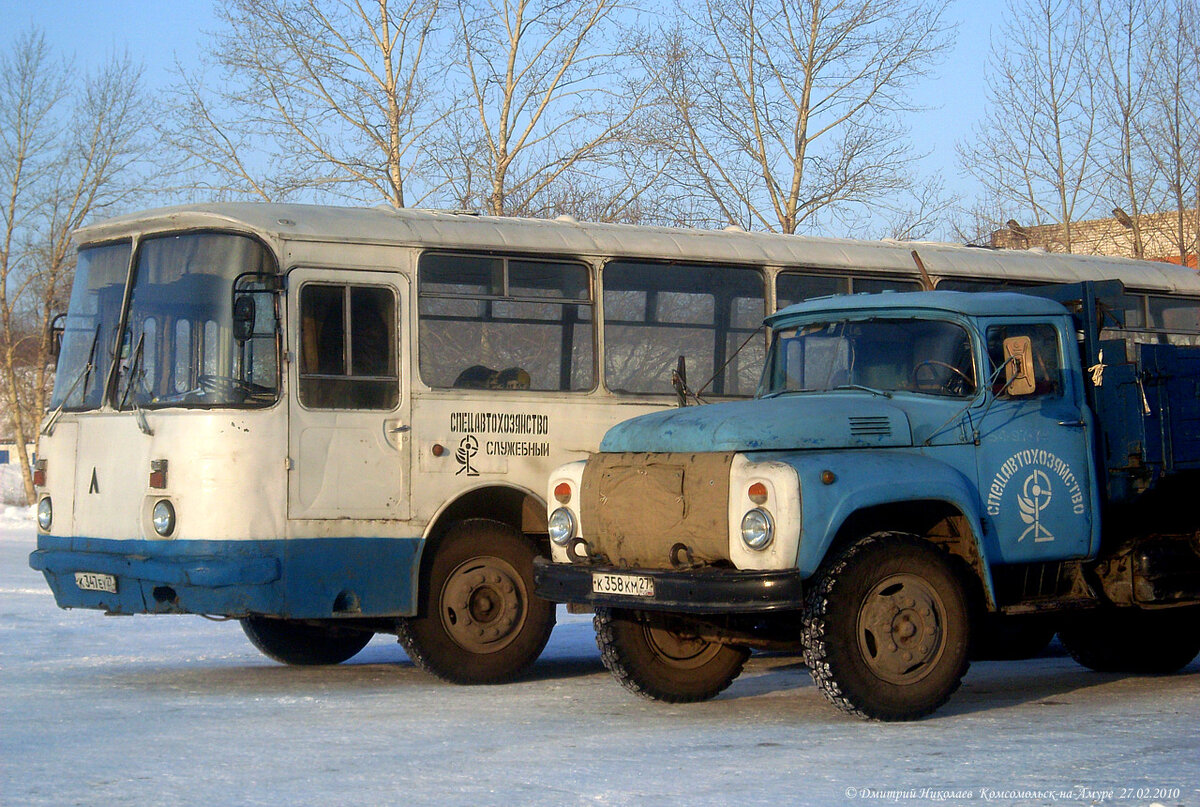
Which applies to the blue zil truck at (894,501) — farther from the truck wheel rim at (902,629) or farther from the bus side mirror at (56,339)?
the bus side mirror at (56,339)

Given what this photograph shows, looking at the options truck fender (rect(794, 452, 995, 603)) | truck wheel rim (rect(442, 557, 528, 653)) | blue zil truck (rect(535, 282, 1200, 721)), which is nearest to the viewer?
truck fender (rect(794, 452, 995, 603))

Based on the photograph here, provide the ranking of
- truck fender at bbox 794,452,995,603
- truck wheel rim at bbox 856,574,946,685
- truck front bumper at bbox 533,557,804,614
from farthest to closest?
truck wheel rim at bbox 856,574,946,685
truck fender at bbox 794,452,995,603
truck front bumper at bbox 533,557,804,614

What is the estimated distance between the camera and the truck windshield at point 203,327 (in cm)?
948

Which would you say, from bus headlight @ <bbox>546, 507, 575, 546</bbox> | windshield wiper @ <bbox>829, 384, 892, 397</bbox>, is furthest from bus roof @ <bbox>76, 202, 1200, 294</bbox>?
windshield wiper @ <bbox>829, 384, 892, 397</bbox>

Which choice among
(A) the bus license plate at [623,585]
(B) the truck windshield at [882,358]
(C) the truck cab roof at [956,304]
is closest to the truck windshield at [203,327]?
(A) the bus license plate at [623,585]

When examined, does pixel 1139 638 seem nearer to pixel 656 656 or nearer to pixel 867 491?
pixel 867 491

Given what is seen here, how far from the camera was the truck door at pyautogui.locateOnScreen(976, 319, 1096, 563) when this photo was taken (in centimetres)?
859

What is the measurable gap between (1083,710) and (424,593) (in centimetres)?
425

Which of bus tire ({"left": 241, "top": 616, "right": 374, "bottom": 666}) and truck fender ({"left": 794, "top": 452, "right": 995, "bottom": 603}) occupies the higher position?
truck fender ({"left": 794, "top": 452, "right": 995, "bottom": 603})

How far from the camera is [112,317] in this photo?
10.0 meters

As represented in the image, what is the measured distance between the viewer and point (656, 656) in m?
8.83

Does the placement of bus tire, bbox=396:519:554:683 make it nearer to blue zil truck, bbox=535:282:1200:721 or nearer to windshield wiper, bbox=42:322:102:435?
Result: blue zil truck, bbox=535:282:1200:721

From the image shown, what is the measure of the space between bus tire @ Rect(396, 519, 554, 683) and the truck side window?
3505 mm

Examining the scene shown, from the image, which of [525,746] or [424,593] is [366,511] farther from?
[525,746]
